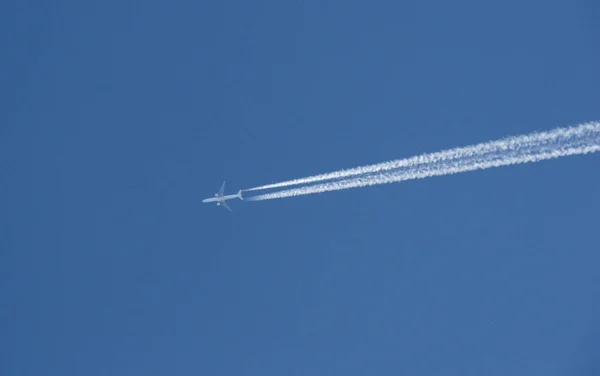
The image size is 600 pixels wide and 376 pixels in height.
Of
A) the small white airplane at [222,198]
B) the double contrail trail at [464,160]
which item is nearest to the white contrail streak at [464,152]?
the double contrail trail at [464,160]

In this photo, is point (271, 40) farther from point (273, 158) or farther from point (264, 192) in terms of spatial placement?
point (264, 192)

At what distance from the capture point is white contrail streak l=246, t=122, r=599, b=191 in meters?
8.66

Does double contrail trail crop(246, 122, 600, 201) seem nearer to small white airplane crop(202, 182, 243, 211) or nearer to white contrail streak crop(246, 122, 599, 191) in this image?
white contrail streak crop(246, 122, 599, 191)

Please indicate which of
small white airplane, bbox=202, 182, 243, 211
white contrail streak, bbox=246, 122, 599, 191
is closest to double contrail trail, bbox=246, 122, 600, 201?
white contrail streak, bbox=246, 122, 599, 191

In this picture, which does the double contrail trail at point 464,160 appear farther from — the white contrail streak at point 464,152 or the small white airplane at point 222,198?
the small white airplane at point 222,198

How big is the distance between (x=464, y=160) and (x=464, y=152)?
0.47 feet

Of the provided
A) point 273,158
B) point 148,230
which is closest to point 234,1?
point 273,158

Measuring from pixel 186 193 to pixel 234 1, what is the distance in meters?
3.82

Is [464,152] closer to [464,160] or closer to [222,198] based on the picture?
[464,160]

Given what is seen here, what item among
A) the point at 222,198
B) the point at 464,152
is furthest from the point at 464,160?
the point at 222,198

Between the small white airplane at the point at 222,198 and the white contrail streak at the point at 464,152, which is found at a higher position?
the white contrail streak at the point at 464,152

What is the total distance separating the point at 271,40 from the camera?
9.78m

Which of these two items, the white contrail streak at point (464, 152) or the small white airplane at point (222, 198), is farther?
the small white airplane at point (222, 198)

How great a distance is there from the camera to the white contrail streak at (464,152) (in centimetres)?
866
